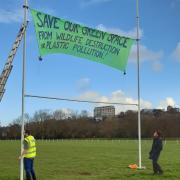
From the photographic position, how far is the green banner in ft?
61.4

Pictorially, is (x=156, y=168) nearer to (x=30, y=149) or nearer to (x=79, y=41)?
(x=30, y=149)

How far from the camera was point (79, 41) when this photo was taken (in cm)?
2027

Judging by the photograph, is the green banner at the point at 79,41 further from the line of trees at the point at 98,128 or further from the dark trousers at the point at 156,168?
the line of trees at the point at 98,128

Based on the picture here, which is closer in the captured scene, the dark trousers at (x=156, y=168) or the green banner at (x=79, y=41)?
the green banner at (x=79, y=41)

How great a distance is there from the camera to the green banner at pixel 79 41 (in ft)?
61.4

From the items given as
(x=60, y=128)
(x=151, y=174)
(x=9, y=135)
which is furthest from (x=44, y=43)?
(x=9, y=135)

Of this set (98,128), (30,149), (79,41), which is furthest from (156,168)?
(98,128)

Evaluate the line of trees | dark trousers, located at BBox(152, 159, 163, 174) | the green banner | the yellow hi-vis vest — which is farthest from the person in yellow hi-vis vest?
the line of trees

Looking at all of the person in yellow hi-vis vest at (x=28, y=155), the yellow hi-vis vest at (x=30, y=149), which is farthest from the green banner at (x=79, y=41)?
the person in yellow hi-vis vest at (x=28, y=155)

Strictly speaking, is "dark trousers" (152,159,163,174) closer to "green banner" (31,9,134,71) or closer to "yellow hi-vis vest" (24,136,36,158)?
"green banner" (31,9,134,71)

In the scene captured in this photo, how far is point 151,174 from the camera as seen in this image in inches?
782

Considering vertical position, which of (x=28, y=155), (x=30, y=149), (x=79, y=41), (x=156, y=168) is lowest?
(x=156, y=168)

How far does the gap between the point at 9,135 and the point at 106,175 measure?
489 feet

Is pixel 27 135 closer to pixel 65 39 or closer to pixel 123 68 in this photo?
pixel 65 39
